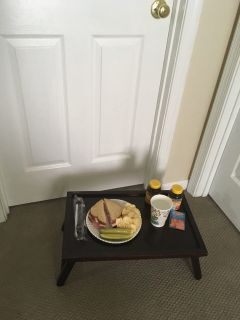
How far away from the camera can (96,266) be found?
1.19 m

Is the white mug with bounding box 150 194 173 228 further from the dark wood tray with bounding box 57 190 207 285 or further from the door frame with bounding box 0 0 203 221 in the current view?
the door frame with bounding box 0 0 203 221

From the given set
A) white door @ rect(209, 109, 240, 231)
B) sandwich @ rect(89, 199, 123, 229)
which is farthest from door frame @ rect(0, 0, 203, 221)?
sandwich @ rect(89, 199, 123, 229)

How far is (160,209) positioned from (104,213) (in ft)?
0.72

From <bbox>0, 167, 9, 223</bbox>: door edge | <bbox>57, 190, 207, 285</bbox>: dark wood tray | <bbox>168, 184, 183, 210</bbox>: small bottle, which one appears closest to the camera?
<bbox>57, 190, 207, 285</bbox>: dark wood tray

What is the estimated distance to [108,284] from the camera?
113 cm

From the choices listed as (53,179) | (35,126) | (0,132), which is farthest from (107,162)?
(0,132)

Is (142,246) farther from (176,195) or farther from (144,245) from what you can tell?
(176,195)

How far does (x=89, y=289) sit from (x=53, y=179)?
1.86 ft

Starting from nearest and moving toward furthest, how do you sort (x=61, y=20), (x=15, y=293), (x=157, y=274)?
1. (x=61, y=20)
2. (x=15, y=293)
3. (x=157, y=274)

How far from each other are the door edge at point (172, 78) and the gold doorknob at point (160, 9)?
0.03 meters

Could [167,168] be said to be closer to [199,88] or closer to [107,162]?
[107,162]

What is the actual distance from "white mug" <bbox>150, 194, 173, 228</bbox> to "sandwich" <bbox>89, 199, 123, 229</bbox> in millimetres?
135

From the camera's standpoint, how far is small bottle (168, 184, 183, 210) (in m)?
1.08

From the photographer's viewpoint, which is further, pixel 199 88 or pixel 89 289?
pixel 199 88
